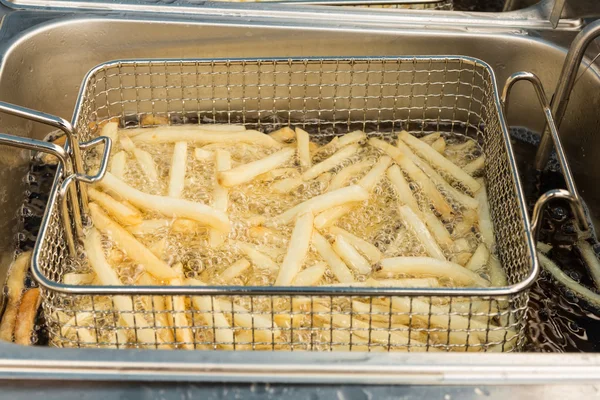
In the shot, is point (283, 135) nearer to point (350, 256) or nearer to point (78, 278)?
point (350, 256)

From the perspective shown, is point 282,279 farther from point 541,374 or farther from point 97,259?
point 541,374

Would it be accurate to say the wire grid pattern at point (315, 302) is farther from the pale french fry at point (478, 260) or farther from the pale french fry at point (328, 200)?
the pale french fry at point (328, 200)

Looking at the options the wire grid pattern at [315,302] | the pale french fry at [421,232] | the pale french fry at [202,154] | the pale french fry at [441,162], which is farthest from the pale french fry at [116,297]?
the pale french fry at [441,162]

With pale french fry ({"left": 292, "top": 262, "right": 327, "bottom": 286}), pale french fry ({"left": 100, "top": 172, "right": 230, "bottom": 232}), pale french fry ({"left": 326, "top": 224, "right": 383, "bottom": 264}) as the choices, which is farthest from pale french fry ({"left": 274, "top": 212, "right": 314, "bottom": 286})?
pale french fry ({"left": 100, "top": 172, "right": 230, "bottom": 232})

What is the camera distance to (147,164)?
7.69ft

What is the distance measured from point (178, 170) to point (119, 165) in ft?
0.68

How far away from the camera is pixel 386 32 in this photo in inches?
109

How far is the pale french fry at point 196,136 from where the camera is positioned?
244cm

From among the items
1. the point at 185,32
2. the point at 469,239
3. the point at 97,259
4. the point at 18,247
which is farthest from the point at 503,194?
the point at 18,247

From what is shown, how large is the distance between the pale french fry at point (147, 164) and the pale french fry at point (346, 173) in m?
0.59

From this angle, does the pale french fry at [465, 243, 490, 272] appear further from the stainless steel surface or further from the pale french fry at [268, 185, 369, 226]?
the stainless steel surface

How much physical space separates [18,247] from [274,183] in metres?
0.90

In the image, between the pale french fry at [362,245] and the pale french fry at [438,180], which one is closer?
the pale french fry at [362,245]

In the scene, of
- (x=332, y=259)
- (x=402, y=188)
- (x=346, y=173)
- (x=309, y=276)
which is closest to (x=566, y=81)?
(x=402, y=188)
